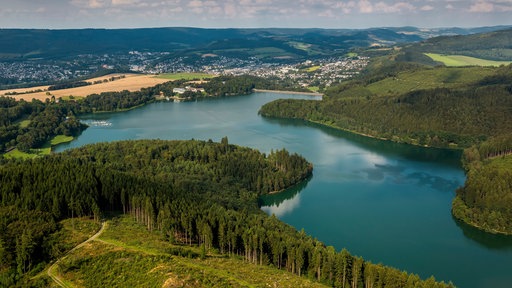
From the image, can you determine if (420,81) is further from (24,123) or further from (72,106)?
(24,123)

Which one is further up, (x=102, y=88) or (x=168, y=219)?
(x=102, y=88)

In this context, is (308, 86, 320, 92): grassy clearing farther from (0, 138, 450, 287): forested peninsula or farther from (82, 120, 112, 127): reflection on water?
(0, 138, 450, 287): forested peninsula

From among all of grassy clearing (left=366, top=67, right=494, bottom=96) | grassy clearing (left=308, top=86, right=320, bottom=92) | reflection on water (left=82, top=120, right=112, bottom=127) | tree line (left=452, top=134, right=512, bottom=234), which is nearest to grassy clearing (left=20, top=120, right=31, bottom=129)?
reflection on water (left=82, top=120, right=112, bottom=127)

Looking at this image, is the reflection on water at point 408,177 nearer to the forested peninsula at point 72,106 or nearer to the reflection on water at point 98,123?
the forested peninsula at point 72,106

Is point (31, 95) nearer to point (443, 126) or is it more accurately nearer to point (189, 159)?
point (189, 159)

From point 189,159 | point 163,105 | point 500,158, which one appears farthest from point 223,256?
point 163,105

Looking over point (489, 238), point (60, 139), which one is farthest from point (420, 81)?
point (60, 139)
